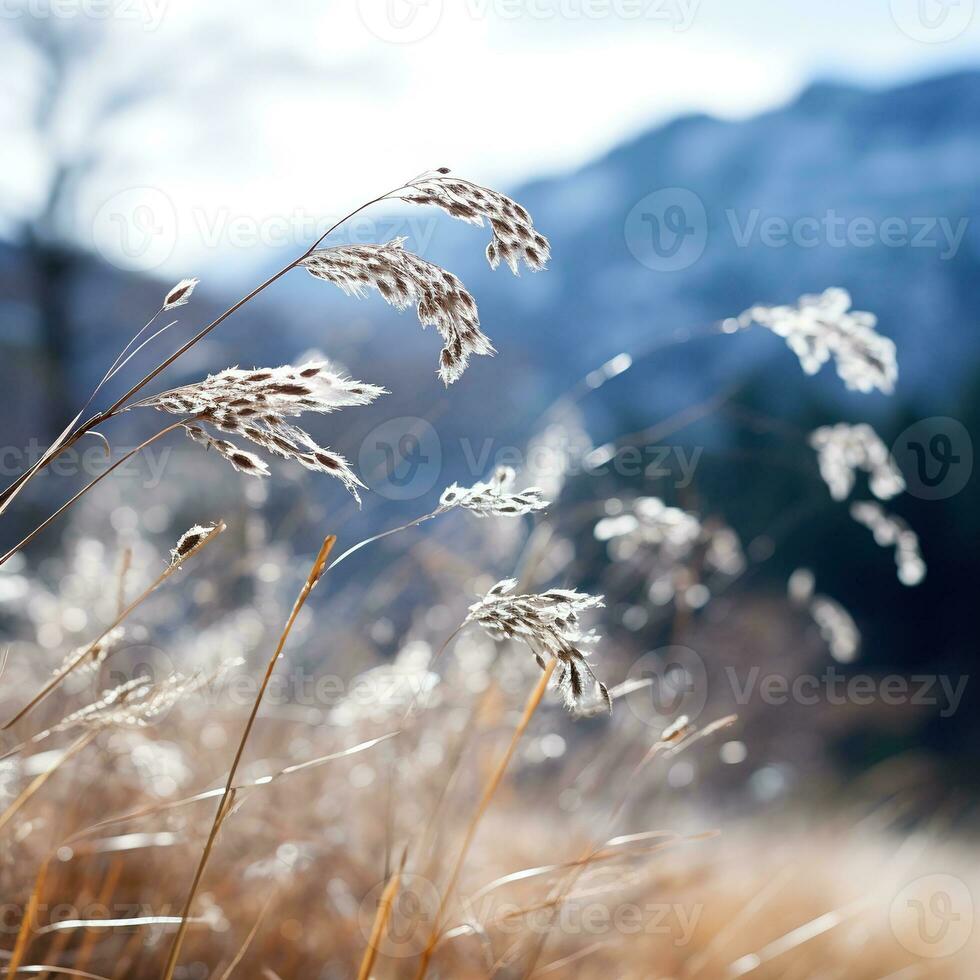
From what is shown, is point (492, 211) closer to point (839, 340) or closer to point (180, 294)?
point (180, 294)

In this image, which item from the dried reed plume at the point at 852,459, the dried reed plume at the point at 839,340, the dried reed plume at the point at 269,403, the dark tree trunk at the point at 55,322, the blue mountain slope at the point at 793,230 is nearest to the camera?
the dried reed plume at the point at 269,403

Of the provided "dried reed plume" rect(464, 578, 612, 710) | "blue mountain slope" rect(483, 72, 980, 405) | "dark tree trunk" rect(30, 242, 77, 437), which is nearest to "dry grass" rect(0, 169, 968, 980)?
"dried reed plume" rect(464, 578, 612, 710)

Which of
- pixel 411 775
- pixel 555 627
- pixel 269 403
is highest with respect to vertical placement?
pixel 269 403

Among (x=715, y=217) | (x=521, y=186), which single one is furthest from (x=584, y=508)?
(x=521, y=186)

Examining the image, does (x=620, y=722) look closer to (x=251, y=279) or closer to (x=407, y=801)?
(x=407, y=801)

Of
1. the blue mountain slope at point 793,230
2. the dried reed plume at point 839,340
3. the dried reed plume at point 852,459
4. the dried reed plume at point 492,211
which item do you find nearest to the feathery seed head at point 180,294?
the dried reed plume at point 492,211

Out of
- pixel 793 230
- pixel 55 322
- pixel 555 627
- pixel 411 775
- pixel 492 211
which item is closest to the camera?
pixel 555 627

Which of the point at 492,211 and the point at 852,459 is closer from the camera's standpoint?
the point at 492,211

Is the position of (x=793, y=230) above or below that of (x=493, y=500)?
below

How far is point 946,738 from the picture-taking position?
9.40 meters

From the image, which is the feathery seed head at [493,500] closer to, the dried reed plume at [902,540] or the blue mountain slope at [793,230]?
the dried reed plume at [902,540]

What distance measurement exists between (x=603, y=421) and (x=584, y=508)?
42.2 feet

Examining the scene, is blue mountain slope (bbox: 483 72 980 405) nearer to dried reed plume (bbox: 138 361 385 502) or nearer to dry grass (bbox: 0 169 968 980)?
dry grass (bbox: 0 169 968 980)

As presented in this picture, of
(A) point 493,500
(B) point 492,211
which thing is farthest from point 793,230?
(A) point 493,500
